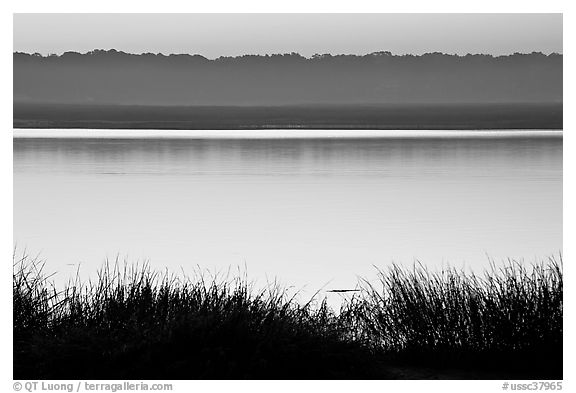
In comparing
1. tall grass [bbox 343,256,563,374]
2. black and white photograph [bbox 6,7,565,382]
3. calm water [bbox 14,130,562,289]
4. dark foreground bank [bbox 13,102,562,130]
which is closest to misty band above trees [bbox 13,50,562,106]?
black and white photograph [bbox 6,7,565,382]

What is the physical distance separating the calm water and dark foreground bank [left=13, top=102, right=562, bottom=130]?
2.05 meters

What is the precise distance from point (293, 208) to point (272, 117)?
2523cm

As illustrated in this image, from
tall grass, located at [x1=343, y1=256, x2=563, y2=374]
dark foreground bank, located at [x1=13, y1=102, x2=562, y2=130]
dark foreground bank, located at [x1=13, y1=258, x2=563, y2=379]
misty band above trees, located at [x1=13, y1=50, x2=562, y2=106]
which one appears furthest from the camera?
dark foreground bank, located at [x1=13, y1=102, x2=562, y2=130]

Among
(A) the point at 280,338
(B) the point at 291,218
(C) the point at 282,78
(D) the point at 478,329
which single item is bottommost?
(B) the point at 291,218

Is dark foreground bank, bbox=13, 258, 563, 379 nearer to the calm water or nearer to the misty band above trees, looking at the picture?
the calm water

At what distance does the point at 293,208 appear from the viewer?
26359 millimetres

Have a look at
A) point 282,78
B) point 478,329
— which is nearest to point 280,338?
point 478,329

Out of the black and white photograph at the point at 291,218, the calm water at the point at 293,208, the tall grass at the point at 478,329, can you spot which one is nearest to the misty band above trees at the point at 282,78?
the black and white photograph at the point at 291,218

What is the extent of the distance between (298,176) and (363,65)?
41.6 ft

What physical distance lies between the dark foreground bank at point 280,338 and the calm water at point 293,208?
1972mm

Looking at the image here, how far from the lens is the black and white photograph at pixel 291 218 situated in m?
5.92

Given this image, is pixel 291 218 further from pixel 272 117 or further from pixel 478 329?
pixel 272 117

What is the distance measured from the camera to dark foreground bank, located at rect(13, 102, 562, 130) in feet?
149

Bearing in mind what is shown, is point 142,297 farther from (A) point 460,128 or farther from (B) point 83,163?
(A) point 460,128
